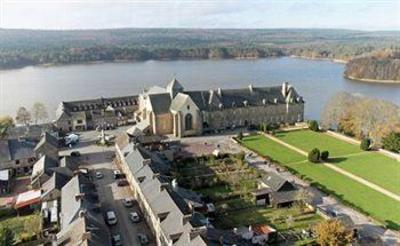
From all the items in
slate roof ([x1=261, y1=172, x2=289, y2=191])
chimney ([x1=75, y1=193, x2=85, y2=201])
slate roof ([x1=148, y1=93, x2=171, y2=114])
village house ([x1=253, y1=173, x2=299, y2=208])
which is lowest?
village house ([x1=253, y1=173, x2=299, y2=208])

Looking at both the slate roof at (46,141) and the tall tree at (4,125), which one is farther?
the tall tree at (4,125)

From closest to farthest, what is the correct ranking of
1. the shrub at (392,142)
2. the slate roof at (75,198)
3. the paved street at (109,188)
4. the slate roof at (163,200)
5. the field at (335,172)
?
1. the slate roof at (163,200)
2. the slate roof at (75,198)
3. the paved street at (109,188)
4. the field at (335,172)
5. the shrub at (392,142)

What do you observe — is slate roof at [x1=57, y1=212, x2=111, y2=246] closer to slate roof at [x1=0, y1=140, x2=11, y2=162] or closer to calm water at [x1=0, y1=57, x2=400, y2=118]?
slate roof at [x1=0, y1=140, x2=11, y2=162]

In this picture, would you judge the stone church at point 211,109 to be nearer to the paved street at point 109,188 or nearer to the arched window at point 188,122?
the arched window at point 188,122

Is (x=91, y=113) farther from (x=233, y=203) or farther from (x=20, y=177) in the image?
(x=233, y=203)

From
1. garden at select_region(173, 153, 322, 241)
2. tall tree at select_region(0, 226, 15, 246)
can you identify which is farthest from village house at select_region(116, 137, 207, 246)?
tall tree at select_region(0, 226, 15, 246)

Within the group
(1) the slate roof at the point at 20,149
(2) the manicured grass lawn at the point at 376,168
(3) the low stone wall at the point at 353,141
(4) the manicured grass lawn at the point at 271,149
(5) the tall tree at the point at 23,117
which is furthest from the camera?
(5) the tall tree at the point at 23,117

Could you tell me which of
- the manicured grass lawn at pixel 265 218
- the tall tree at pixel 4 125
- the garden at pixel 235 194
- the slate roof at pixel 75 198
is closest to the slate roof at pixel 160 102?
the garden at pixel 235 194
